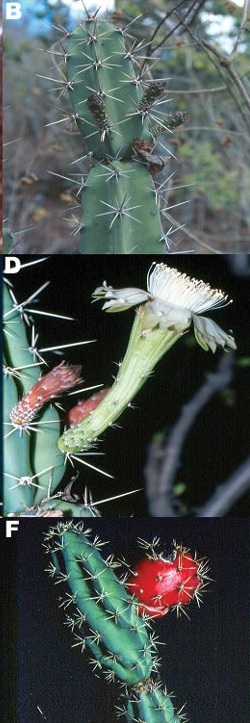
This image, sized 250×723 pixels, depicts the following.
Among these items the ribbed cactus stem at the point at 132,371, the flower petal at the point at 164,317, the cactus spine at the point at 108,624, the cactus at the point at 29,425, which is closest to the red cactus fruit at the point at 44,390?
the cactus at the point at 29,425

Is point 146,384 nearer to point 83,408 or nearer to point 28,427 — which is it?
point 83,408

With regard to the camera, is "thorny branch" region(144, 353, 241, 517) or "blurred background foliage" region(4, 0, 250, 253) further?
"blurred background foliage" region(4, 0, 250, 253)

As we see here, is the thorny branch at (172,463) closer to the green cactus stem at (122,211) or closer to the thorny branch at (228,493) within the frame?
the thorny branch at (228,493)

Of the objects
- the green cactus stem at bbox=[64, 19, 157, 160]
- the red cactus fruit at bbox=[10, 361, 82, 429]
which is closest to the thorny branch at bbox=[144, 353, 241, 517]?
the red cactus fruit at bbox=[10, 361, 82, 429]

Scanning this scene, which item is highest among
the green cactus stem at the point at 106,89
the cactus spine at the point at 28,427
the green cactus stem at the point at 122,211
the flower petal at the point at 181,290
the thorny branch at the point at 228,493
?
the green cactus stem at the point at 106,89

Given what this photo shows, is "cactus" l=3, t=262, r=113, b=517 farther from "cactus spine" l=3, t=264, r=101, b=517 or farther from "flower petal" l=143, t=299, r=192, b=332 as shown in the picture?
"flower petal" l=143, t=299, r=192, b=332

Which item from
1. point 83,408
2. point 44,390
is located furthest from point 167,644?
point 44,390
